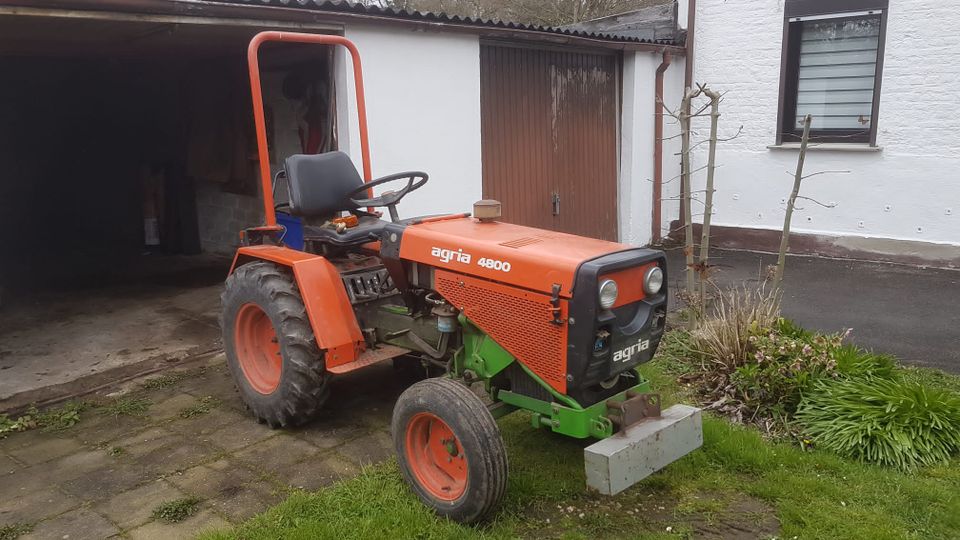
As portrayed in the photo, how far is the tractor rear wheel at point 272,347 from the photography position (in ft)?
12.7

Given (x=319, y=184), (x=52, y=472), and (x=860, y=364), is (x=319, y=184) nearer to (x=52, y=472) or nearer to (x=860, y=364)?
(x=52, y=472)

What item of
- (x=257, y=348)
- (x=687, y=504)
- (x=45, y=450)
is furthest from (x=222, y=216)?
(x=687, y=504)

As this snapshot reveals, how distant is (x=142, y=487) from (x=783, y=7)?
27.3 ft

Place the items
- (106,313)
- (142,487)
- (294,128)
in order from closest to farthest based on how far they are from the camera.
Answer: (142,487), (106,313), (294,128)

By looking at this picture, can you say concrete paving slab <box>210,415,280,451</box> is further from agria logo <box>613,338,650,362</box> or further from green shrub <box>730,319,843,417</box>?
green shrub <box>730,319,843,417</box>

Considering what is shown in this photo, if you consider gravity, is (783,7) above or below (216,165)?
above

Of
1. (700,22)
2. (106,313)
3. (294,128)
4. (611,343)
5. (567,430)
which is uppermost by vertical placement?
(700,22)

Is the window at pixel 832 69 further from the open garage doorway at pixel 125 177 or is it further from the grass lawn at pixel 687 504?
the grass lawn at pixel 687 504

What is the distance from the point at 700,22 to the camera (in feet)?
30.5

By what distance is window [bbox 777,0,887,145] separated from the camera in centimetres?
838

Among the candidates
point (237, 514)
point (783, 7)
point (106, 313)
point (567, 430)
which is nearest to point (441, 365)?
point (567, 430)

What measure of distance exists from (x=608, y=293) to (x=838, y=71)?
723cm

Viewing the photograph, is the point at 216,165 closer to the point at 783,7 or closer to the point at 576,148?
the point at 576,148

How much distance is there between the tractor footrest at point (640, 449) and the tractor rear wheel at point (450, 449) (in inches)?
15.1
